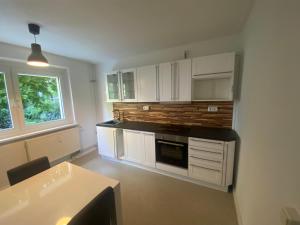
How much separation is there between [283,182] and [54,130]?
3.41m

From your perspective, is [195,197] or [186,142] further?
[186,142]

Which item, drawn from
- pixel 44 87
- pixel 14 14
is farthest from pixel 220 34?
pixel 44 87

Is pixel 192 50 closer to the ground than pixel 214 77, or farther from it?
farther from it

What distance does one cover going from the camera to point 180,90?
244 centimetres

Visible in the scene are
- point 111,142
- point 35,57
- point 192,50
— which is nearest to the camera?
point 35,57

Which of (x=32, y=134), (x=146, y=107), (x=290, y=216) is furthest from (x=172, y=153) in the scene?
(x=32, y=134)

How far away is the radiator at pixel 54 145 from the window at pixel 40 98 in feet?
1.32

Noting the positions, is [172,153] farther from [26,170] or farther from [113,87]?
[113,87]

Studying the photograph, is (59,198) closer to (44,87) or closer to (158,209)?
(158,209)

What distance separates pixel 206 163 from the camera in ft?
6.84

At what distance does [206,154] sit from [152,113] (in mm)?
1443

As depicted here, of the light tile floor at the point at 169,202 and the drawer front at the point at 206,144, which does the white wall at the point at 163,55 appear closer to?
the drawer front at the point at 206,144

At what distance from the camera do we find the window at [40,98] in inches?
101

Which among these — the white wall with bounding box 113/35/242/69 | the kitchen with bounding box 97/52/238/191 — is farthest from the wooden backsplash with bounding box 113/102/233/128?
the white wall with bounding box 113/35/242/69
